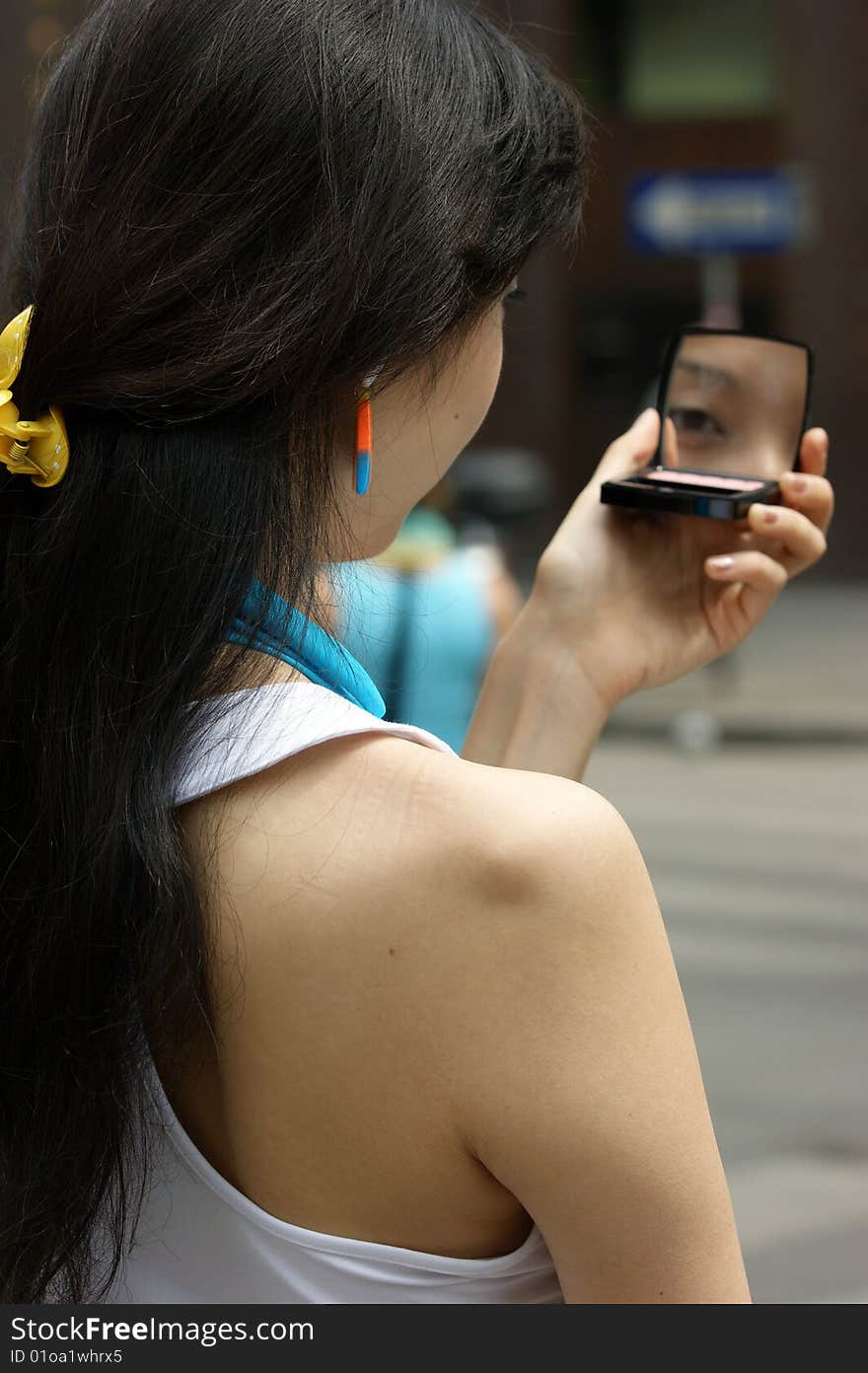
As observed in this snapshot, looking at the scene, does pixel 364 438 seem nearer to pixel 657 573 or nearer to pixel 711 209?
pixel 657 573

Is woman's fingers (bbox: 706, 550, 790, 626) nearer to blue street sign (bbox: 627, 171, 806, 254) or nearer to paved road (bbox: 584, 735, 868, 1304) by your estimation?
paved road (bbox: 584, 735, 868, 1304)

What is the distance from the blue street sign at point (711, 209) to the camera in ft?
40.1

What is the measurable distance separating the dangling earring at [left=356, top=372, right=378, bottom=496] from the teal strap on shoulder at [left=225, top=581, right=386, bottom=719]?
0.36ft

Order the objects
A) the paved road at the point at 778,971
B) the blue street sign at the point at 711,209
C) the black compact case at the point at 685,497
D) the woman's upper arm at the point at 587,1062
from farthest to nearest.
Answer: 1. the blue street sign at the point at 711,209
2. the paved road at the point at 778,971
3. the black compact case at the point at 685,497
4. the woman's upper arm at the point at 587,1062

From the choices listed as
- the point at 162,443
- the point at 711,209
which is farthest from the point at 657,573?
the point at 711,209

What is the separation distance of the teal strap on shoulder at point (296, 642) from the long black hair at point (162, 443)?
0.02 m

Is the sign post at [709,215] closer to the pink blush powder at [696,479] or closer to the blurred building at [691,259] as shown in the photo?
the blurred building at [691,259]

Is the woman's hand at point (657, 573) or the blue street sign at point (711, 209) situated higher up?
the blue street sign at point (711, 209)

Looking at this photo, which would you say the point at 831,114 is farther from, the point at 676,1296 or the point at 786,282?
the point at 676,1296

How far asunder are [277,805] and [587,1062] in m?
0.26

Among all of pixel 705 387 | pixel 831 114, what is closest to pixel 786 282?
pixel 831 114

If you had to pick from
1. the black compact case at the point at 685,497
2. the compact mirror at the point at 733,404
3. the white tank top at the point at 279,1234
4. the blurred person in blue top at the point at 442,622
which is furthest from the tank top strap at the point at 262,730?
the blurred person in blue top at the point at 442,622

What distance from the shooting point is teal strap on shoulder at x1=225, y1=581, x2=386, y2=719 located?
123 cm

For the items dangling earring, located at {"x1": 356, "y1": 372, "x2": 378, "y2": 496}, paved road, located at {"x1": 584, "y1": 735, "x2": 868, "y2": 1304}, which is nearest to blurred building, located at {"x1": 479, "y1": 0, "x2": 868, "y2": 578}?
paved road, located at {"x1": 584, "y1": 735, "x2": 868, "y2": 1304}
